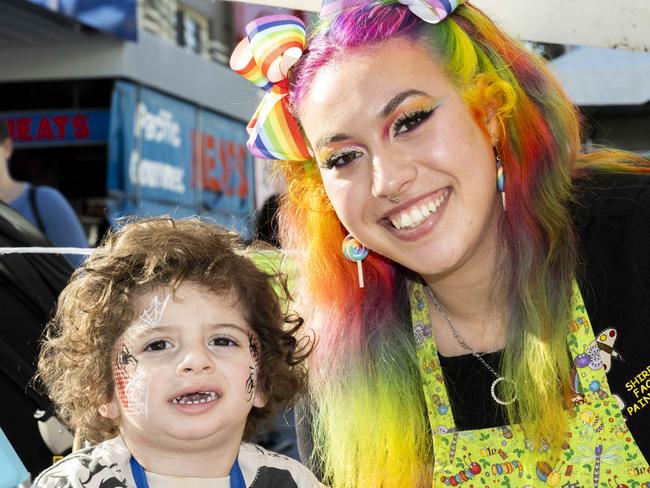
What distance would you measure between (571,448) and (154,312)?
2.76 ft

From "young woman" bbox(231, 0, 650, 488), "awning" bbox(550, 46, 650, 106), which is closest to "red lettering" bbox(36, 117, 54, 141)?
"awning" bbox(550, 46, 650, 106)

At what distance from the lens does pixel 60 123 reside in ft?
32.5

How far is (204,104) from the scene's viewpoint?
12391 millimetres

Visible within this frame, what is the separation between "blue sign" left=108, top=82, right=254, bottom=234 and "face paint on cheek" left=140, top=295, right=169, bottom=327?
6975mm

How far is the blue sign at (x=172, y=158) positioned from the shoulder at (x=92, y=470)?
7.02 metres

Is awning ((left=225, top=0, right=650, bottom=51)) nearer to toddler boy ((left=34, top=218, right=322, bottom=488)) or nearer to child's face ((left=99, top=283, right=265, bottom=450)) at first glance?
toddler boy ((left=34, top=218, right=322, bottom=488))

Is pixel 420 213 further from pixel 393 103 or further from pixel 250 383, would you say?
pixel 250 383

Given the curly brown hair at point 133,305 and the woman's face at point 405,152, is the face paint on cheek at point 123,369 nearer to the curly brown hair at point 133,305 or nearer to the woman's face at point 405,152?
the curly brown hair at point 133,305

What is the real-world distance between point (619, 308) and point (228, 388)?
762 mm

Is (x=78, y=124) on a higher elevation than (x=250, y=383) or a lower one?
higher

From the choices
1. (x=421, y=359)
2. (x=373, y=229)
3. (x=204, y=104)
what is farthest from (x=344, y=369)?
(x=204, y=104)

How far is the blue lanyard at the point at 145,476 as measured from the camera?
1.58 m

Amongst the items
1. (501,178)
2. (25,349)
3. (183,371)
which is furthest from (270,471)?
(501,178)

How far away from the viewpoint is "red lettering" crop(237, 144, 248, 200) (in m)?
13.3
